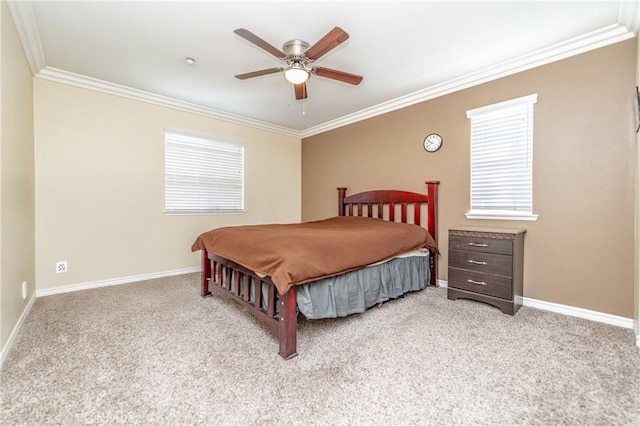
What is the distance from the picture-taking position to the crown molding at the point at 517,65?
2242mm

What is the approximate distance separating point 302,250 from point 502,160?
2344mm

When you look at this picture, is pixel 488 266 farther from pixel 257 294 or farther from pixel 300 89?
pixel 300 89

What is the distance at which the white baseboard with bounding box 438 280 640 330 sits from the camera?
2.21 meters

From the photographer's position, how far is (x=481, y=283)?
2627mm

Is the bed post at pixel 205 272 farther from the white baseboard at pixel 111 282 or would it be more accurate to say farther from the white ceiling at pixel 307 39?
the white ceiling at pixel 307 39

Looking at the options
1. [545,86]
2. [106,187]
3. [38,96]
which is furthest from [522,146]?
[38,96]

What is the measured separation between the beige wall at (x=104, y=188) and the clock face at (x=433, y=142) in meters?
2.94

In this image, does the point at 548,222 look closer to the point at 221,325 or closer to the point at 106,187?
the point at 221,325

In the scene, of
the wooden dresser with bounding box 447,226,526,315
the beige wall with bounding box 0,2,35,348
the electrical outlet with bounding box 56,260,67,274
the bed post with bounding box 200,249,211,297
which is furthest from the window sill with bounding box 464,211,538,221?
the electrical outlet with bounding box 56,260,67,274

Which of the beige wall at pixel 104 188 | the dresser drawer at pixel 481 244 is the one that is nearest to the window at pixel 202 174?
the beige wall at pixel 104 188

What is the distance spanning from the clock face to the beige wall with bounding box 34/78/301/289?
2942 mm

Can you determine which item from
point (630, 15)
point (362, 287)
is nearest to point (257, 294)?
point (362, 287)

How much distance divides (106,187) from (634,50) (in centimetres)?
517

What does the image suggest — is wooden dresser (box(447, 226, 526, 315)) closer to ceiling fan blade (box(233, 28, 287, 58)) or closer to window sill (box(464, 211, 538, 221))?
window sill (box(464, 211, 538, 221))
